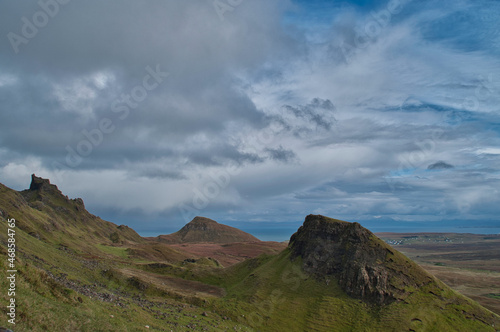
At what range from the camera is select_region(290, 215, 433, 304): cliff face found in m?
63.0

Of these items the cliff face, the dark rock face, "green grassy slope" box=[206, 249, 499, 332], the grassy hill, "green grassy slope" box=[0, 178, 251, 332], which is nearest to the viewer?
"green grassy slope" box=[0, 178, 251, 332]

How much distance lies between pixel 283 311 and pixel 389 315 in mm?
20967

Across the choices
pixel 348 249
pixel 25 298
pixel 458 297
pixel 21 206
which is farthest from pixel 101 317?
pixel 21 206

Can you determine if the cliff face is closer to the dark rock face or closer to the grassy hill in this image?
the grassy hill

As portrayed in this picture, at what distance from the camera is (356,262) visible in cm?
6725

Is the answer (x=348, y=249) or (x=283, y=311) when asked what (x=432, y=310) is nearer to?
(x=348, y=249)

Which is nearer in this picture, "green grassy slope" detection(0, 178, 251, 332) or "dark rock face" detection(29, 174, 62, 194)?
"green grassy slope" detection(0, 178, 251, 332)

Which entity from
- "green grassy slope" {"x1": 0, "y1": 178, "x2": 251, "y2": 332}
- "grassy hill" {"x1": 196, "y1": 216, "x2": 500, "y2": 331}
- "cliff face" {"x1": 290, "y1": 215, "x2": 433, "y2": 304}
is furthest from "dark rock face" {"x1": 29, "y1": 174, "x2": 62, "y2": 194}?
"cliff face" {"x1": 290, "y1": 215, "x2": 433, "y2": 304}

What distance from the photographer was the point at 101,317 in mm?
31766

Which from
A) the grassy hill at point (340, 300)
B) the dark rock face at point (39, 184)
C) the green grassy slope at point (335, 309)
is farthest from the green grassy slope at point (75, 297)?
the dark rock face at point (39, 184)

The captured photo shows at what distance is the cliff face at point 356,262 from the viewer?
63.0 metres

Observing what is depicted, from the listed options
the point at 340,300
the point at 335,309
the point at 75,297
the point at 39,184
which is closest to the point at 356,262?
the point at 340,300

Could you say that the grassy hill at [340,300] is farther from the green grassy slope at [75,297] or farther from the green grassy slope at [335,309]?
the green grassy slope at [75,297]

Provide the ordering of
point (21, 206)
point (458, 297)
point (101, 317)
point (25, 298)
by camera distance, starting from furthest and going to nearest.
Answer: point (21, 206)
point (458, 297)
point (101, 317)
point (25, 298)
